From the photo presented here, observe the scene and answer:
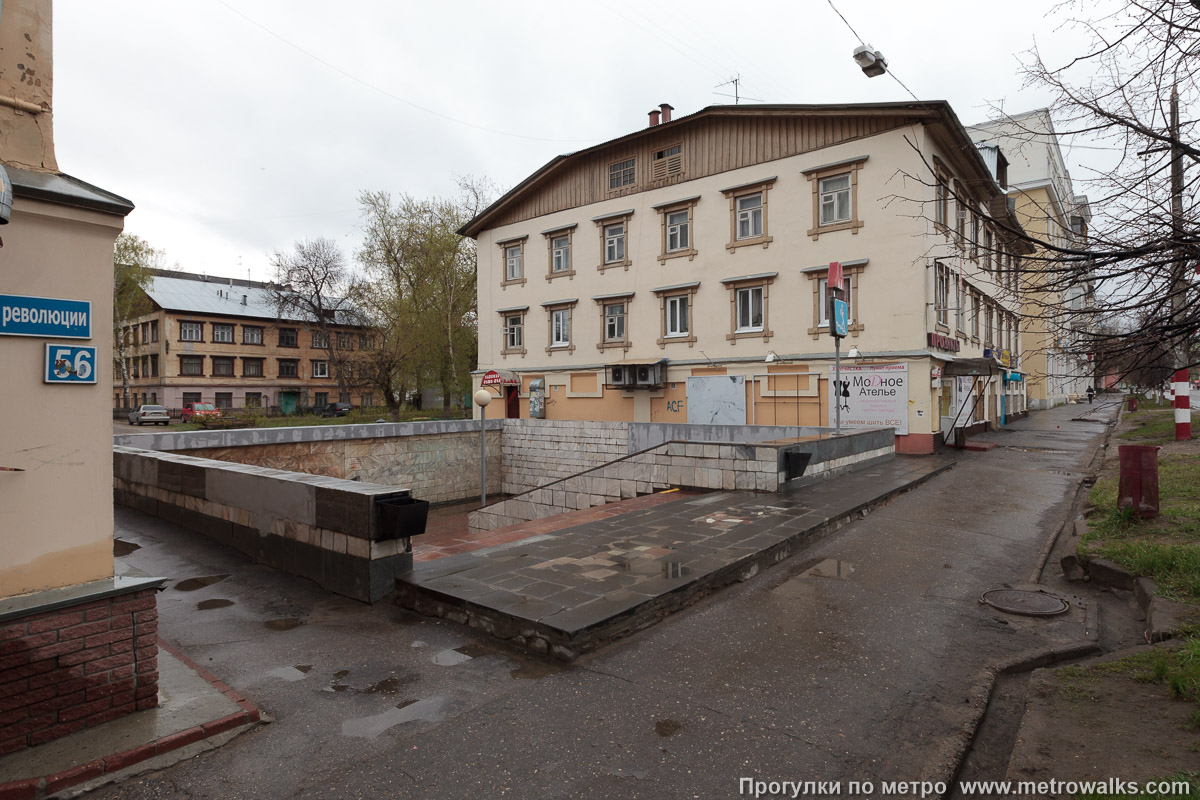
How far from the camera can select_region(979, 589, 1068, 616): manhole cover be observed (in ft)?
17.3

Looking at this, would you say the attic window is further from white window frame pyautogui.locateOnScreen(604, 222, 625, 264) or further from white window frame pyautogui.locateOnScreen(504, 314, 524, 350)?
white window frame pyautogui.locateOnScreen(504, 314, 524, 350)

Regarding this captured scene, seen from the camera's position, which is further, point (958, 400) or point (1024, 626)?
point (958, 400)

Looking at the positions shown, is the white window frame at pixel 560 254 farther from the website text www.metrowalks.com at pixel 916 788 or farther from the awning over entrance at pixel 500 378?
the website text www.metrowalks.com at pixel 916 788

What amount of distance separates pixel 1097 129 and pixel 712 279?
19146 mm

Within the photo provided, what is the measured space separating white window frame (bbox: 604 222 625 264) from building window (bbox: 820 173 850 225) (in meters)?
8.27

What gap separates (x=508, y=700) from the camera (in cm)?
380

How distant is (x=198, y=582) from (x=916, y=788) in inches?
254

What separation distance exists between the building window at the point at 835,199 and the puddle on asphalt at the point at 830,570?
15774 millimetres

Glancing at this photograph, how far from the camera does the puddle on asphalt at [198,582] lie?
611 cm

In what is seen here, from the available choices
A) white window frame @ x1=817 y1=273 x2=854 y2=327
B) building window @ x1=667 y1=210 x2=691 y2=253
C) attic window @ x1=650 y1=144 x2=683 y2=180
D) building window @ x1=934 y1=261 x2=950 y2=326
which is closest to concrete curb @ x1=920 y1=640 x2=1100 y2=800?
white window frame @ x1=817 y1=273 x2=854 y2=327

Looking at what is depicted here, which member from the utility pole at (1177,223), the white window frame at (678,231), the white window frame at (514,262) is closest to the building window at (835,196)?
the white window frame at (678,231)

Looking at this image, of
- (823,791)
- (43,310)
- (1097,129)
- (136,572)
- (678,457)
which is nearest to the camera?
(823,791)

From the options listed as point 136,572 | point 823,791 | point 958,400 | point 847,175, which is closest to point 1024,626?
point 823,791

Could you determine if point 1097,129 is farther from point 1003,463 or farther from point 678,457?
point 1003,463
